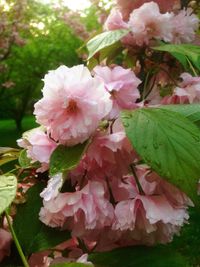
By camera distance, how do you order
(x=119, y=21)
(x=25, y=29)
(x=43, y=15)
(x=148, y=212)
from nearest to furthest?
(x=148, y=212), (x=119, y=21), (x=25, y=29), (x=43, y=15)

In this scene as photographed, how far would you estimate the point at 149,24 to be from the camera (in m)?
1.02

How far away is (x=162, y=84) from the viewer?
1.14 metres

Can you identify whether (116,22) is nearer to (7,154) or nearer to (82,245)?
(7,154)

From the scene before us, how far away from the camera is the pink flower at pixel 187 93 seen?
0.89 metres

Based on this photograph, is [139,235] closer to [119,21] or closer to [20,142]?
[20,142]

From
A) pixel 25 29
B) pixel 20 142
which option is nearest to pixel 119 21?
pixel 20 142

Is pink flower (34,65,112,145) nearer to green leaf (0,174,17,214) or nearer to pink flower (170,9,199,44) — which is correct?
green leaf (0,174,17,214)

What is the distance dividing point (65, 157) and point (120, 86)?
0.18 m

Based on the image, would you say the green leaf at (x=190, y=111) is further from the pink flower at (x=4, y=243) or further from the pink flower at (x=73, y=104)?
the pink flower at (x=4, y=243)

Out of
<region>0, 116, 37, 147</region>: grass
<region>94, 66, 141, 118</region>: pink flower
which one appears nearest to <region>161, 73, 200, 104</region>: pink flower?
<region>94, 66, 141, 118</region>: pink flower

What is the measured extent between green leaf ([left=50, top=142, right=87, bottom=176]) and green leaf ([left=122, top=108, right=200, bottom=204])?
91mm

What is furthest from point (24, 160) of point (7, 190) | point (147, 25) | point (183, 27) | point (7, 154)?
point (183, 27)

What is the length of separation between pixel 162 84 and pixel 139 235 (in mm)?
508

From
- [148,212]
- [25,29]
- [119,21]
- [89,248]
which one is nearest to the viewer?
[148,212]
